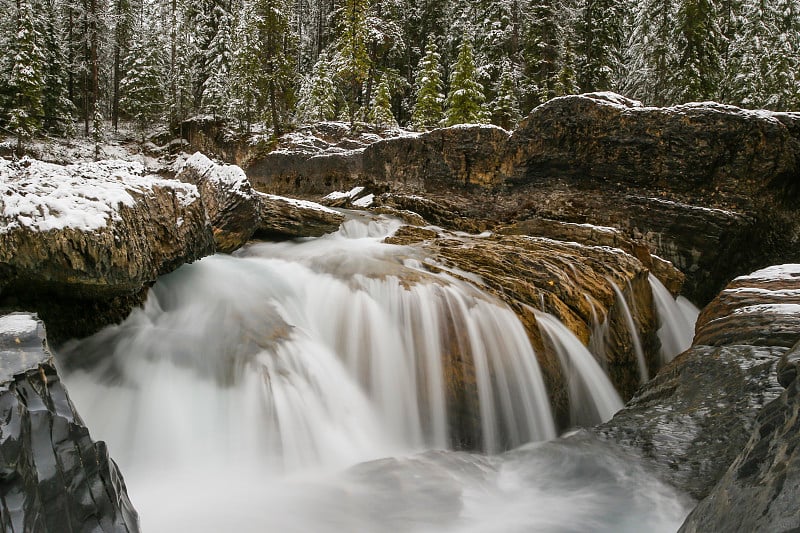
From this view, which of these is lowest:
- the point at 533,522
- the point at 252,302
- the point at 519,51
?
the point at 533,522

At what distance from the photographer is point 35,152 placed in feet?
80.7

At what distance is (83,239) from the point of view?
4387 mm

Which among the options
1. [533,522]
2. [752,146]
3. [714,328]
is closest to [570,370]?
[714,328]

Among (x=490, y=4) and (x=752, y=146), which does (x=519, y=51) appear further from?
(x=752, y=146)

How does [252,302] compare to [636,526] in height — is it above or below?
above

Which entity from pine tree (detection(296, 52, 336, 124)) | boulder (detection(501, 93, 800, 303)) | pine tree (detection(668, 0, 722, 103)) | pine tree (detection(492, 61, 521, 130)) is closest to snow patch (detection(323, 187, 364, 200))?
boulder (detection(501, 93, 800, 303))

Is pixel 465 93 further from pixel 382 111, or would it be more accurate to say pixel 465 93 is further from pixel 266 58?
pixel 266 58

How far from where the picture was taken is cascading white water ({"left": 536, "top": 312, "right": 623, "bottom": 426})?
6.32m

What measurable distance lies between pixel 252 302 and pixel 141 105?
3067cm

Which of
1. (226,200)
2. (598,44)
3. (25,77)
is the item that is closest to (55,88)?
(25,77)

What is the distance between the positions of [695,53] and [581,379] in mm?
21500

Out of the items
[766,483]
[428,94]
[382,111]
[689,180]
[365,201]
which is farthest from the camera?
[428,94]

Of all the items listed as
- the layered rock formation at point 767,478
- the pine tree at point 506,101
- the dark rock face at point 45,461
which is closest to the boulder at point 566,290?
the layered rock formation at point 767,478

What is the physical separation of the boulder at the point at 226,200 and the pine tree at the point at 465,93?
17.3 metres
